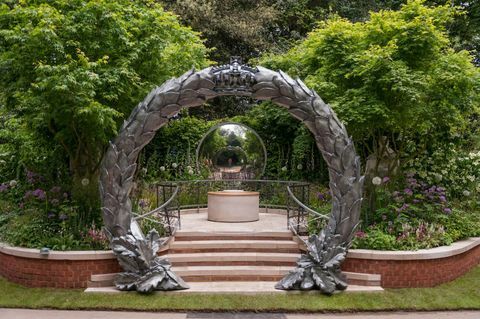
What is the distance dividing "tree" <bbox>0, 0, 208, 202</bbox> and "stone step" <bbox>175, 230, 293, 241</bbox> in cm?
219

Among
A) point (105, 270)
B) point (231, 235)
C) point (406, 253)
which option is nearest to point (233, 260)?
point (231, 235)

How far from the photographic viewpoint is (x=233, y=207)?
11.3 m

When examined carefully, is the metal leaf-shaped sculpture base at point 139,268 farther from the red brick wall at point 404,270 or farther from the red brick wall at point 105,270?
the red brick wall at point 404,270

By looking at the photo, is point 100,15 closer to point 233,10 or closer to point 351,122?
point 351,122

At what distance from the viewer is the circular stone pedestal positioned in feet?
37.2

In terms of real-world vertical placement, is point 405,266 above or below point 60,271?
above

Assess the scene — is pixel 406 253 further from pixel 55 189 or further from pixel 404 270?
pixel 55 189

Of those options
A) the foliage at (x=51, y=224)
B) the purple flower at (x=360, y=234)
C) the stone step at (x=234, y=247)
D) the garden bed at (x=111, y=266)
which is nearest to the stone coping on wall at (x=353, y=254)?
the garden bed at (x=111, y=266)

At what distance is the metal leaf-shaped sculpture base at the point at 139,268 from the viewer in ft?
25.3

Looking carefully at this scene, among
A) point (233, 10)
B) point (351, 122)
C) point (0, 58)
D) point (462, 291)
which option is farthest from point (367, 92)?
point (233, 10)

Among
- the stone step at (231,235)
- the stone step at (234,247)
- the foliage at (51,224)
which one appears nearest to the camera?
the foliage at (51,224)

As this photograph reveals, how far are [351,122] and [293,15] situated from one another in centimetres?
1229

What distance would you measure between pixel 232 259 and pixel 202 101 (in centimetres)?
294

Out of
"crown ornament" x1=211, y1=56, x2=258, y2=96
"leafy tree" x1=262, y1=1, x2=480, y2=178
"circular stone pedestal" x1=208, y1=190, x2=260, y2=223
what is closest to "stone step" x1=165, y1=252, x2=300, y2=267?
A: "circular stone pedestal" x1=208, y1=190, x2=260, y2=223
